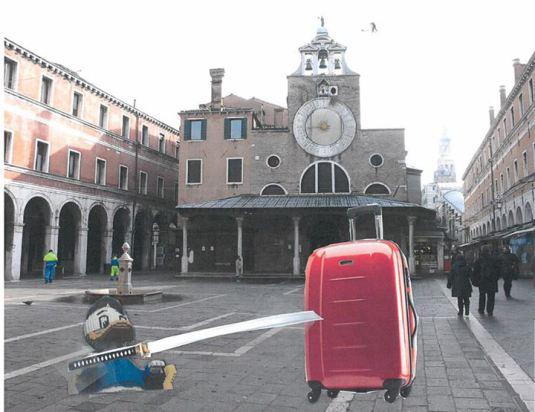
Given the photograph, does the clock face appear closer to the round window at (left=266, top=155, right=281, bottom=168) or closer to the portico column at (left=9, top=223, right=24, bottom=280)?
the round window at (left=266, top=155, right=281, bottom=168)

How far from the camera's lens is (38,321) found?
340 inches

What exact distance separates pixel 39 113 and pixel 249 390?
75.6 feet

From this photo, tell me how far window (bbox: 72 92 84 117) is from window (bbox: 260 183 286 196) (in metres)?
12.1

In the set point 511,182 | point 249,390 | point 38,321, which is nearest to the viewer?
point 249,390

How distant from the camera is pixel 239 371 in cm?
488

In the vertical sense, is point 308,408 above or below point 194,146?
below

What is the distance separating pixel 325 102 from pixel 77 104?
597 inches

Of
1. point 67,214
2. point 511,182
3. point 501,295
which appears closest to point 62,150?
point 67,214

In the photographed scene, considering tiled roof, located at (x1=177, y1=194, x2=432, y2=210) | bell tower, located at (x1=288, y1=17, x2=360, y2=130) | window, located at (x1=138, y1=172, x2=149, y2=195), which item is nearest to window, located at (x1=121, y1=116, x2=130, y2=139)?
window, located at (x1=138, y1=172, x2=149, y2=195)

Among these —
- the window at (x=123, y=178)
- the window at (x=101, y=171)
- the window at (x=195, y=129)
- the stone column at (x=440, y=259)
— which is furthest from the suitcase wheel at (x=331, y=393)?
the window at (x=123, y=178)

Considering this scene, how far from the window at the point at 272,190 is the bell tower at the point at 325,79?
4393 mm

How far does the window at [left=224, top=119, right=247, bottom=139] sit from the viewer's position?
27531 millimetres

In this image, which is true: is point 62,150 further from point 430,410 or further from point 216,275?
point 430,410

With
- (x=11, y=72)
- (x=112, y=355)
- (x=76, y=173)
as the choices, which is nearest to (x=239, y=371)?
(x=112, y=355)
